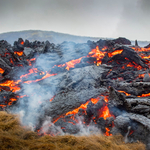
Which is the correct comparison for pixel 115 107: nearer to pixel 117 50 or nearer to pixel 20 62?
pixel 117 50

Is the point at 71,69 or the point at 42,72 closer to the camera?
the point at 42,72

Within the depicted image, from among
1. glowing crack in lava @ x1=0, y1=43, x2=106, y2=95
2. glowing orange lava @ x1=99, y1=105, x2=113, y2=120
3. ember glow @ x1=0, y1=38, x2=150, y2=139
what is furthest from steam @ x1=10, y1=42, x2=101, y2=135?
glowing orange lava @ x1=99, y1=105, x2=113, y2=120

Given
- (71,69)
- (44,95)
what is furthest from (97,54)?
(44,95)

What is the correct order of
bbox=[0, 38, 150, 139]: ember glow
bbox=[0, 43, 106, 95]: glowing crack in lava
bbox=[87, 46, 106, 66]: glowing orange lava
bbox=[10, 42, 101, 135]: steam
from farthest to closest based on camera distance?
1. bbox=[87, 46, 106, 66]: glowing orange lava
2. bbox=[0, 43, 106, 95]: glowing crack in lava
3. bbox=[0, 38, 150, 139]: ember glow
4. bbox=[10, 42, 101, 135]: steam

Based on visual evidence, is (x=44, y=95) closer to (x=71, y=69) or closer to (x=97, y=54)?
(x=71, y=69)

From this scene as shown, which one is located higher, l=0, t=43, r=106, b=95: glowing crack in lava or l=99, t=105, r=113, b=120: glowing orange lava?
l=0, t=43, r=106, b=95: glowing crack in lava

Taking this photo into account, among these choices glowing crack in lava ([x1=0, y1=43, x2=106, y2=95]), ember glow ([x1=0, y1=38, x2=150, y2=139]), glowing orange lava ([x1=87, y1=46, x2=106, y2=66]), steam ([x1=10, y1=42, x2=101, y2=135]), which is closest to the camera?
steam ([x1=10, y1=42, x2=101, y2=135])

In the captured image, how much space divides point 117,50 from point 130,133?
8800 millimetres

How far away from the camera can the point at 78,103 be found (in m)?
6.79

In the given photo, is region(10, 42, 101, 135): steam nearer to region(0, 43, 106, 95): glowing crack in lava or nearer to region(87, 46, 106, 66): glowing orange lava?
region(0, 43, 106, 95): glowing crack in lava

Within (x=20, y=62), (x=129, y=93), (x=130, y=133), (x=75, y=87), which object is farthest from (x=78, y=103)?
(x=20, y=62)

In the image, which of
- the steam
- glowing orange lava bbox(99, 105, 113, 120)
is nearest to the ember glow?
glowing orange lava bbox(99, 105, 113, 120)

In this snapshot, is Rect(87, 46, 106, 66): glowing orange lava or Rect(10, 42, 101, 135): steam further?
Rect(87, 46, 106, 66): glowing orange lava

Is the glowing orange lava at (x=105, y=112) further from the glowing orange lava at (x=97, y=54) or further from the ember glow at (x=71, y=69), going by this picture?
the glowing orange lava at (x=97, y=54)
